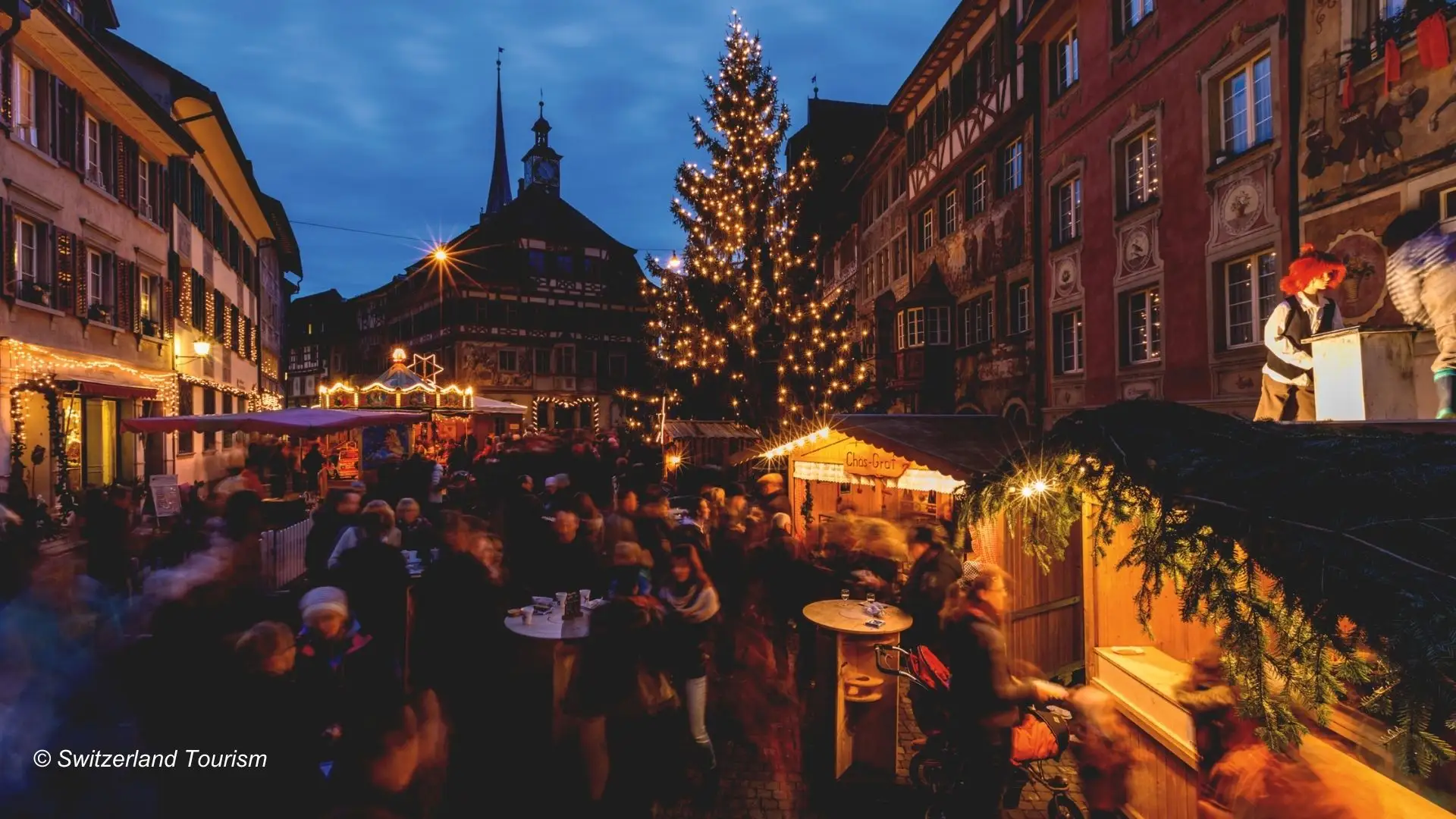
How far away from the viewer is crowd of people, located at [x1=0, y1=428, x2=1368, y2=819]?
3.49m

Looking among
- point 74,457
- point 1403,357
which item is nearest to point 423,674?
point 1403,357

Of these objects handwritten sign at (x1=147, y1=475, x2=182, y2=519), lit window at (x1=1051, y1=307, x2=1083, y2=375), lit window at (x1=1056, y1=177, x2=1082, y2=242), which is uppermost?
lit window at (x1=1056, y1=177, x2=1082, y2=242)

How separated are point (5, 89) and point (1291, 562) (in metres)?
16.2

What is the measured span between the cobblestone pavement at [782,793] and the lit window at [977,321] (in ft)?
43.0

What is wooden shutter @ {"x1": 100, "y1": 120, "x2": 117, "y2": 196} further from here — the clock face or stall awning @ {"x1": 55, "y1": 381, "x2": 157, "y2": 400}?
the clock face

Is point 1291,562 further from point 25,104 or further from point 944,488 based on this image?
point 25,104

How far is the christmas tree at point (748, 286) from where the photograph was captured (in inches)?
815

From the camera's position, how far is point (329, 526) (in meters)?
7.50

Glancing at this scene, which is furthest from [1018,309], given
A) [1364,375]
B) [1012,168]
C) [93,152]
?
[93,152]

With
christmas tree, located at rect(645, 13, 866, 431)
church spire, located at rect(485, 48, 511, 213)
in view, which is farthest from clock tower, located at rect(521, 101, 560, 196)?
christmas tree, located at rect(645, 13, 866, 431)

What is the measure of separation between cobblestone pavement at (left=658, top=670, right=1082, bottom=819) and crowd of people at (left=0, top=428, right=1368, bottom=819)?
0.16 m

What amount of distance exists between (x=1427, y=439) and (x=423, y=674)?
6.06m

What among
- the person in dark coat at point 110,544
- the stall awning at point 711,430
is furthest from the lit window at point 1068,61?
the person in dark coat at point 110,544

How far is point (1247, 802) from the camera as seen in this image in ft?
12.3
